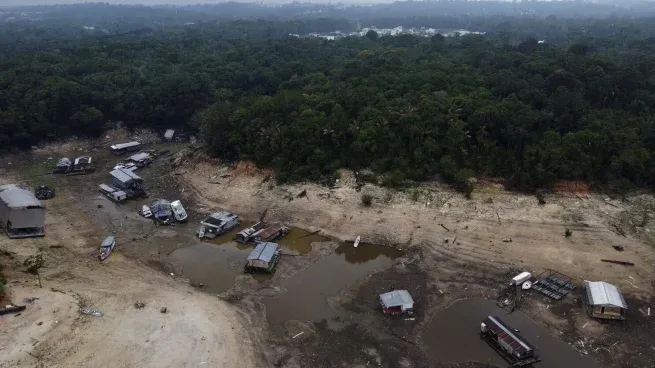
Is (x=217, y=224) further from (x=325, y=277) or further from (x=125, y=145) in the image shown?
(x=125, y=145)

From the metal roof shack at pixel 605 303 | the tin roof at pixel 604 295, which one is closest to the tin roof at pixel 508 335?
the metal roof shack at pixel 605 303

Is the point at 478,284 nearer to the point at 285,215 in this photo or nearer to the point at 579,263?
the point at 579,263

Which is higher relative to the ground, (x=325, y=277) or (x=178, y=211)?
(x=178, y=211)

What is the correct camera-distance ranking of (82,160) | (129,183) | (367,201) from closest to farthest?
(367,201)
(129,183)
(82,160)

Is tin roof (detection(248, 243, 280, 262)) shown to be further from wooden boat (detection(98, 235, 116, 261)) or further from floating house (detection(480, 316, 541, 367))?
floating house (detection(480, 316, 541, 367))

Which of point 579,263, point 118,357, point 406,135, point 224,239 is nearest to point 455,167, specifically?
point 406,135

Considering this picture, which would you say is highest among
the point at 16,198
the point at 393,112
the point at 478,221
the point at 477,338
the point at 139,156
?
the point at 393,112

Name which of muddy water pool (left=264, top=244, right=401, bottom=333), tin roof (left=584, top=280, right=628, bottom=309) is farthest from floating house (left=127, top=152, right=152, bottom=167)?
tin roof (left=584, top=280, right=628, bottom=309)

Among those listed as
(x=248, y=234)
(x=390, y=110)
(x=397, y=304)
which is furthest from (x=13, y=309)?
(x=390, y=110)
